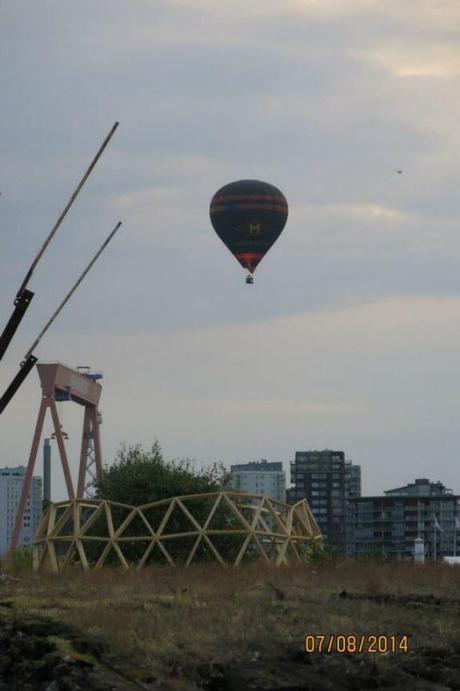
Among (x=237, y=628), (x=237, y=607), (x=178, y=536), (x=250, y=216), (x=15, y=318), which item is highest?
(x=250, y=216)

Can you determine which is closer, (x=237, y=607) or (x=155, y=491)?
(x=237, y=607)

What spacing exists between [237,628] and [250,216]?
67.7m

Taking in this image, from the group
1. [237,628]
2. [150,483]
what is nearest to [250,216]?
[150,483]

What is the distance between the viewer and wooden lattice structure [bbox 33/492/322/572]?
172ft

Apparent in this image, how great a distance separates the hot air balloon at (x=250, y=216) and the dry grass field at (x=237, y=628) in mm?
56250

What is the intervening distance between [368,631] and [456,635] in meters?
1.92

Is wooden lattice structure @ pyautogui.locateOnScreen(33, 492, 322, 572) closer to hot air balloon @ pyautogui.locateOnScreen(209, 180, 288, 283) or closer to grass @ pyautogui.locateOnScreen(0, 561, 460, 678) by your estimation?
grass @ pyautogui.locateOnScreen(0, 561, 460, 678)

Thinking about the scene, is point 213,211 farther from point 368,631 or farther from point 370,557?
point 368,631

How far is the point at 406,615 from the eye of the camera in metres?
34.4

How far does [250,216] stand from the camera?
322 feet
